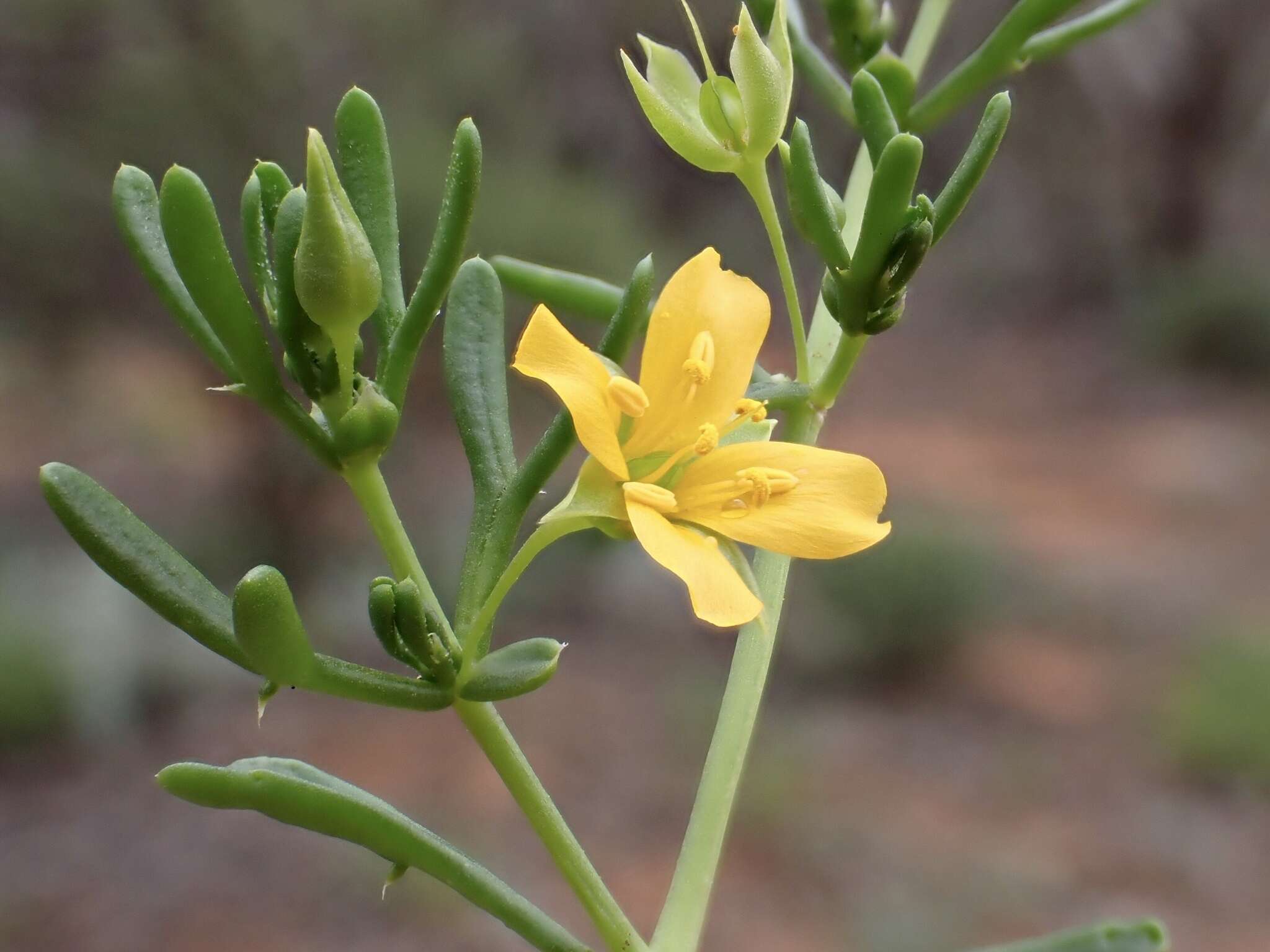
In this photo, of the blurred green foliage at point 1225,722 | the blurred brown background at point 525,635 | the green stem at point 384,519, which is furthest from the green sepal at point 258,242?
the blurred green foliage at point 1225,722

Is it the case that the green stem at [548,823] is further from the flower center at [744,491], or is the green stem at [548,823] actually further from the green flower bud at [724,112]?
the green flower bud at [724,112]

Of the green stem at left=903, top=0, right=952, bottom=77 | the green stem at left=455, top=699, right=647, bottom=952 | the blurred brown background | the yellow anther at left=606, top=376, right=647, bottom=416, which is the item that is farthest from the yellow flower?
the blurred brown background

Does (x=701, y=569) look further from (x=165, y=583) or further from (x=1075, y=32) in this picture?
(x=1075, y=32)

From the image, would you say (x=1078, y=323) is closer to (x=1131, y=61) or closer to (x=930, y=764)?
(x=1131, y=61)

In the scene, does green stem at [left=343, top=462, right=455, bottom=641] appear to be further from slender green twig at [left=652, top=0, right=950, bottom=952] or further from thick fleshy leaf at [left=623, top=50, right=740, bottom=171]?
thick fleshy leaf at [left=623, top=50, right=740, bottom=171]

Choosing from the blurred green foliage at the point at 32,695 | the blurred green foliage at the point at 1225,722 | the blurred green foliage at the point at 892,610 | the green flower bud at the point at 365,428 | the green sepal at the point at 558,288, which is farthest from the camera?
the blurred green foliage at the point at 892,610

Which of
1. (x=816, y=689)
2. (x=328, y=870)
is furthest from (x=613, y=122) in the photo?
(x=328, y=870)
